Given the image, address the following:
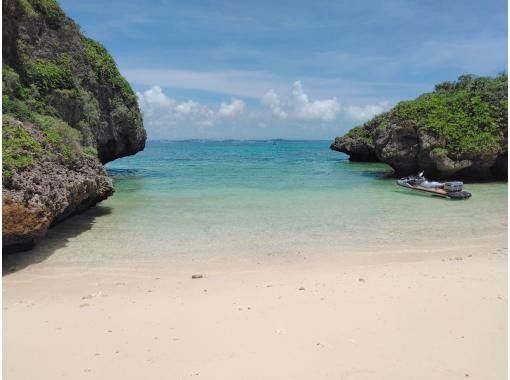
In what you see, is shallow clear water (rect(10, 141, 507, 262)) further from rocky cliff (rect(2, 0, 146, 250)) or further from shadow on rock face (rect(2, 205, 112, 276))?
rocky cliff (rect(2, 0, 146, 250))

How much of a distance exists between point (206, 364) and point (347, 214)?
32.0 feet

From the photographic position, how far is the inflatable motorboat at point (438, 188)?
16406 millimetres

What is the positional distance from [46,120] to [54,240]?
313 centimetres

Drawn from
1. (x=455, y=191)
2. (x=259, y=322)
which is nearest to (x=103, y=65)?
(x=455, y=191)

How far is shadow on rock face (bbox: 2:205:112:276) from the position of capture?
8141 millimetres

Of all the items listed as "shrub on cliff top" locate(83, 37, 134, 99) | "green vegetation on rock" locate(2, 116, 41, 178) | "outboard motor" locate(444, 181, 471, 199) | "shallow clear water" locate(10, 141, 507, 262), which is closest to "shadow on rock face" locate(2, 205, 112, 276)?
"shallow clear water" locate(10, 141, 507, 262)

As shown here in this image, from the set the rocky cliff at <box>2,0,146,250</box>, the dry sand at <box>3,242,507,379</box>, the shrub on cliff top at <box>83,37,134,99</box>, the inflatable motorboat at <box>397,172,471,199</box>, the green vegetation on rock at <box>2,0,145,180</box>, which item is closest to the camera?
the dry sand at <box>3,242,507,379</box>

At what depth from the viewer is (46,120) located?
1071 cm

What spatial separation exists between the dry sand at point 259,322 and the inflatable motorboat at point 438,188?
29.7ft

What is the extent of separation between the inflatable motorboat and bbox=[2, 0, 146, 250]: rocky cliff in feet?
41.0

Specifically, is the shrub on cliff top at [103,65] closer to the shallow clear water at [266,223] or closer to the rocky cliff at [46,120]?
the rocky cliff at [46,120]

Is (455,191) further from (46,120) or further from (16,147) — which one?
(16,147)

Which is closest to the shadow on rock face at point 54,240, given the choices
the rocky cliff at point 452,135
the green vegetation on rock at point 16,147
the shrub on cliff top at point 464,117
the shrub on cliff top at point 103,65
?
the green vegetation on rock at point 16,147

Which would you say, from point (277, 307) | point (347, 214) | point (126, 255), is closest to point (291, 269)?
point (277, 307)
